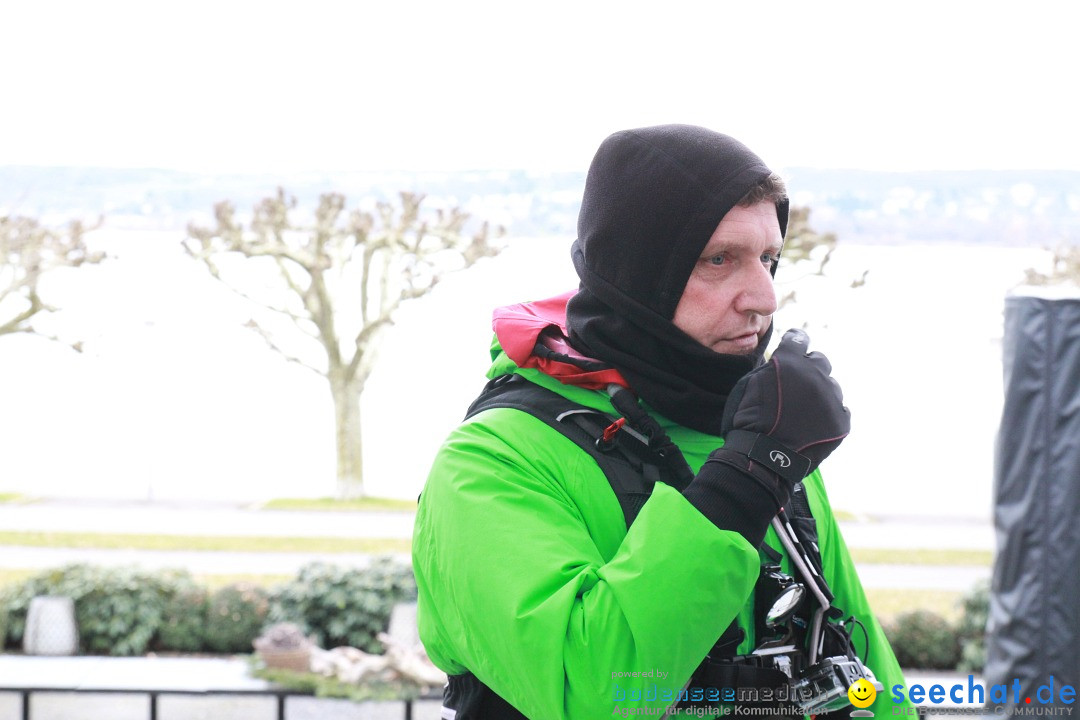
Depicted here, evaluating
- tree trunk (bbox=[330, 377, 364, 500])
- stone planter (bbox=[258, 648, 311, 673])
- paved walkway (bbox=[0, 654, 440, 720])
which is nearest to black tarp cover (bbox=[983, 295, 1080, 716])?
paved walkway (bbox=[0, 654, 440, 720])

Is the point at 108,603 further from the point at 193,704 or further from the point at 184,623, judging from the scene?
the point at 193,704

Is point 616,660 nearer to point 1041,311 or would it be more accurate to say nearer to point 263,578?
point 1041,311

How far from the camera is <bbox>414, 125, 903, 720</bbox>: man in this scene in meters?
0.92

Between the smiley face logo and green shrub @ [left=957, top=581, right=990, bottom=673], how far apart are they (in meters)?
4.87

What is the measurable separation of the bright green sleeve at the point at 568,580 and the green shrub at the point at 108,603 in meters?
5.42

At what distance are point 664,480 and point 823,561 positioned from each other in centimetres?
33

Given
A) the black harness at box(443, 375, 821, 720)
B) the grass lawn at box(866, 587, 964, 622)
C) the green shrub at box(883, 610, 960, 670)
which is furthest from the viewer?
the grass lawn at box(866, 587, 964, 622)

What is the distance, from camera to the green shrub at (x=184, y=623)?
5.89m

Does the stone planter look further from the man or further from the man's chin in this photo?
the man's chin

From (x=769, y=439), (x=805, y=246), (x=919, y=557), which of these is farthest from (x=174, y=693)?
(x=919, y=557)

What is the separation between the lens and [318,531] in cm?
833

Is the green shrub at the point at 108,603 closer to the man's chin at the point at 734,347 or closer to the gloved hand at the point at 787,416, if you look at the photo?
the man's chin at the point at 734,347

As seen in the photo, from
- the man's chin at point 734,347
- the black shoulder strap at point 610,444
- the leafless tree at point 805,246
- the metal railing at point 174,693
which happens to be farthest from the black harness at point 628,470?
the leafless tree at point 805,246

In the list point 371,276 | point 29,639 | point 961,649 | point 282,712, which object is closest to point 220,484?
point 371,276
